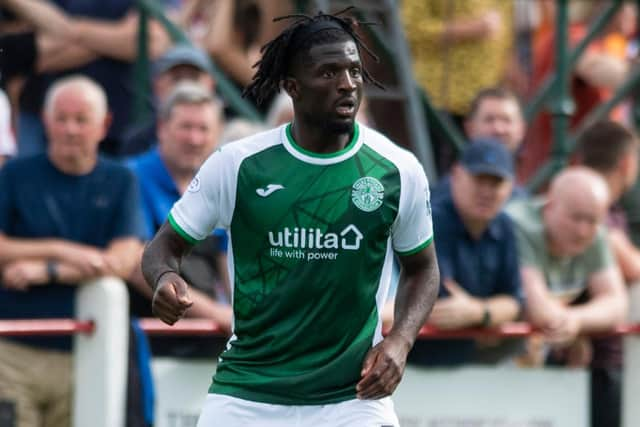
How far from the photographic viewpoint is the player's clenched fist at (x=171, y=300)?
479 centimetres

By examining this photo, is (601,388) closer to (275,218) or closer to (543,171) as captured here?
(543,171)

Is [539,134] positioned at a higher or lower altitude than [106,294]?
higher

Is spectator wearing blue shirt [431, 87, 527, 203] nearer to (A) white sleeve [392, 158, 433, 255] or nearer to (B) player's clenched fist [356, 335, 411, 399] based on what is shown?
(A) white sleeve [392, 158, 433, 255]

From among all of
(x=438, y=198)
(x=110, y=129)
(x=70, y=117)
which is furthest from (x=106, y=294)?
(x=110, y=129)

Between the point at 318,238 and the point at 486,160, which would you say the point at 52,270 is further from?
the point at 318,238

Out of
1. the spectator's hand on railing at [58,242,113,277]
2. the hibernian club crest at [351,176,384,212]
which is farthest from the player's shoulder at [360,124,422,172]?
the spectator's hand on railing at [58,242,113,277]

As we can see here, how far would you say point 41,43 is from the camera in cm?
906

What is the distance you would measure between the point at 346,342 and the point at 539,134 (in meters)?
6.05

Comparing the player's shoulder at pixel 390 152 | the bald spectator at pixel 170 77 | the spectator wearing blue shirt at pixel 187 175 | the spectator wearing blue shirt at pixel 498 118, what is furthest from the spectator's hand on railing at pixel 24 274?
the spectator wearing blue shirt at pixel 498 118

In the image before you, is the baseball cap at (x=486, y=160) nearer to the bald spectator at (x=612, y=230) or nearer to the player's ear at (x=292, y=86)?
the bald spectator at (x=612, y=230)

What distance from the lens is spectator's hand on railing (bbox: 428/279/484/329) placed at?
25.1 feet

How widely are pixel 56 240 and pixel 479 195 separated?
6.98 ft

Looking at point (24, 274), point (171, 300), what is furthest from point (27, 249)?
point (171, 300)

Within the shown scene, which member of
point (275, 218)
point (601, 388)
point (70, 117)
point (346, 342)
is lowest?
point (601, 388)
